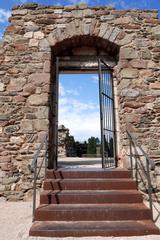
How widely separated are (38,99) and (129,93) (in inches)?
73.6

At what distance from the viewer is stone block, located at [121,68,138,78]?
16.1ft

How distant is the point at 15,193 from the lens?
4324mm

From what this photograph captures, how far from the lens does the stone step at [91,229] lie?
2813mm

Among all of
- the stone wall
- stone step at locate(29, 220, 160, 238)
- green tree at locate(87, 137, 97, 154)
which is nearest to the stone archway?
stone step at locate(29, 220, 160, 238)

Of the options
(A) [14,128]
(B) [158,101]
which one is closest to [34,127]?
(A) [14,128]

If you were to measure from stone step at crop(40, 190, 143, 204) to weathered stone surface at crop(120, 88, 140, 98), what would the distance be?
2061mm

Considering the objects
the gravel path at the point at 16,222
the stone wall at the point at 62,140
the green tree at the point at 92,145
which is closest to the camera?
the gravel path at the point at 16,222

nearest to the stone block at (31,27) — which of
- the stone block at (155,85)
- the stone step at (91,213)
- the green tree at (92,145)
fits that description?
the stone block at (155,85)

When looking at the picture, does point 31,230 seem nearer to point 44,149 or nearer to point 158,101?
point 44,149

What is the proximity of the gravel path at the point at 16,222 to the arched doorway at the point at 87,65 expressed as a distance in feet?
3.60

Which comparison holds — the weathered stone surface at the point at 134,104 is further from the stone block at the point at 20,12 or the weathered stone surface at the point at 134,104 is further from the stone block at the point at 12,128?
the stone block at the point at 20,12

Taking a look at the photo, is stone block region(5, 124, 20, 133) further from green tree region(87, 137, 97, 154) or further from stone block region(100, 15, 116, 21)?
green tree region(87, 137, 97, 154)

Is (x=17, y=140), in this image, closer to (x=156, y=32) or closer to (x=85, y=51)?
(x=85, y=51)

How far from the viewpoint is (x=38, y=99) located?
15.6 feet
